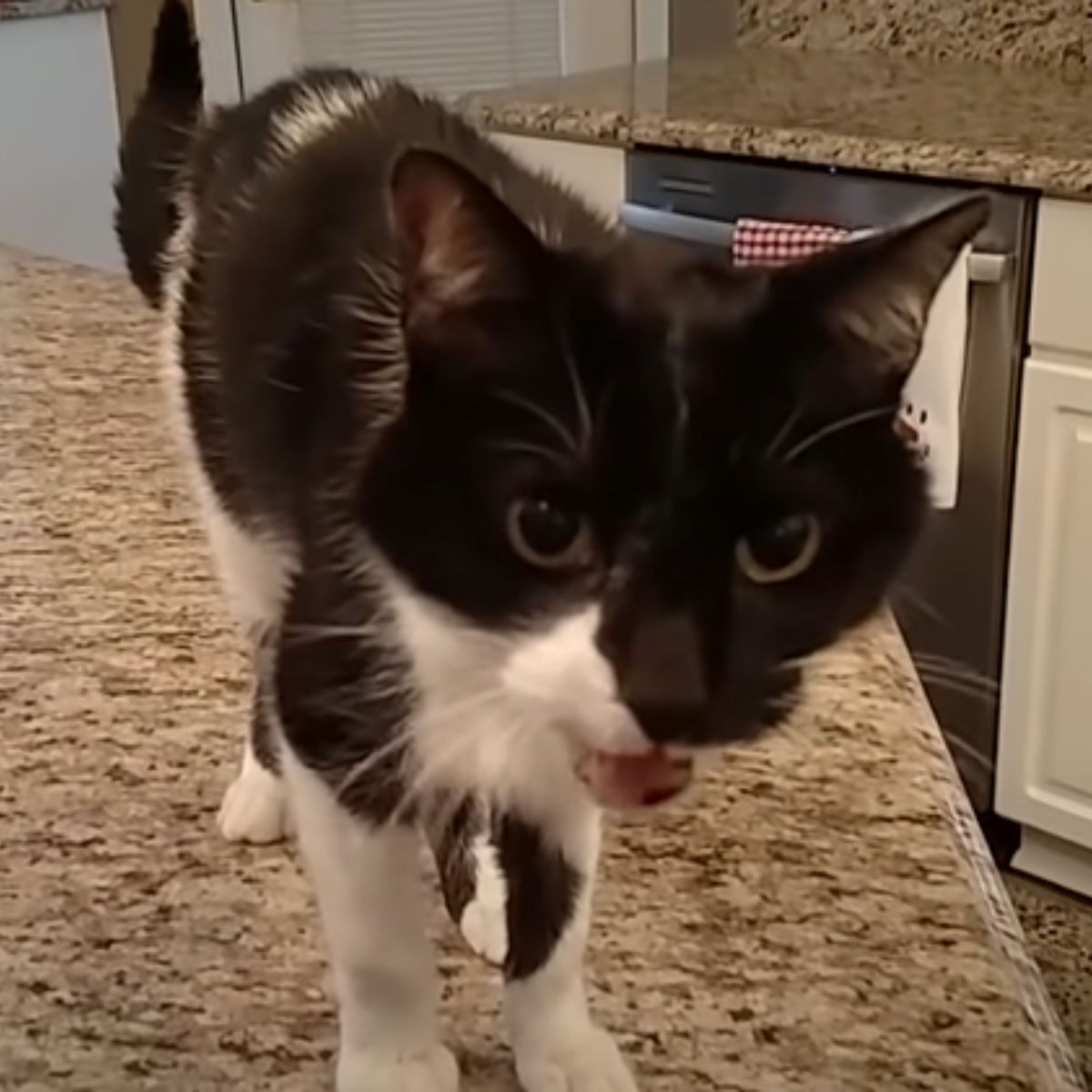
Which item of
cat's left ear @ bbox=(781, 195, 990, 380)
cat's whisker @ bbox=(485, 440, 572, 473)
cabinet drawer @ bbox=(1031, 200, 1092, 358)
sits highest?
cat's left ear @ bbox=(781, 195, 990, 380)

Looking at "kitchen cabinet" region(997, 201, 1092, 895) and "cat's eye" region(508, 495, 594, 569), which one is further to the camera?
"kitchen cabinet" region(997, 201, 1092, 895)

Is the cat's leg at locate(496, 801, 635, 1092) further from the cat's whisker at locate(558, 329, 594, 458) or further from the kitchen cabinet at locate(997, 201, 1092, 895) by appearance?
the kitchen cabinet at locate(997, 201, 1092, 895)

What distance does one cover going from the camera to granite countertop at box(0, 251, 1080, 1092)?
734mm

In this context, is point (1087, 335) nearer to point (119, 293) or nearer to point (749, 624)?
point (119, 293)

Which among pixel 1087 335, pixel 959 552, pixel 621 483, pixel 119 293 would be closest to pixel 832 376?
pixel 621 483

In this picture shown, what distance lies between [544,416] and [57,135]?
3.17 m

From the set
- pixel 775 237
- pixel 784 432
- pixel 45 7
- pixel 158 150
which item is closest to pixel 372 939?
pixel 784 432

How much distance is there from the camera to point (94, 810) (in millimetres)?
904

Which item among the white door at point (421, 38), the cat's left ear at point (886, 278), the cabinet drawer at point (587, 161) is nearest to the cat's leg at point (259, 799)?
the cat's left ear at point (886, 278)

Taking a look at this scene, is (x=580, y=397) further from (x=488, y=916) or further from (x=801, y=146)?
(x=801, y=146)

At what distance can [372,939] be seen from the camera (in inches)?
29.3

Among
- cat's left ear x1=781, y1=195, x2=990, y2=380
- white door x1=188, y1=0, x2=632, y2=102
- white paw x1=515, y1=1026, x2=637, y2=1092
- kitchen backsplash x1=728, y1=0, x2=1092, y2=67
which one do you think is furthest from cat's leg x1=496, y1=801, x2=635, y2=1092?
white door x1=188, y1=0, x2=632, y2=102

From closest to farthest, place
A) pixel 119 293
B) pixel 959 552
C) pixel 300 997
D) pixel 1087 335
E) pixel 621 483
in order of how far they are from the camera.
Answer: pixel 621 483
pixel 300 997
pixel 119 293
pixel 1087 335
pixel 959 552

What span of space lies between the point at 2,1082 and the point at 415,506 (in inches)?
11.5
